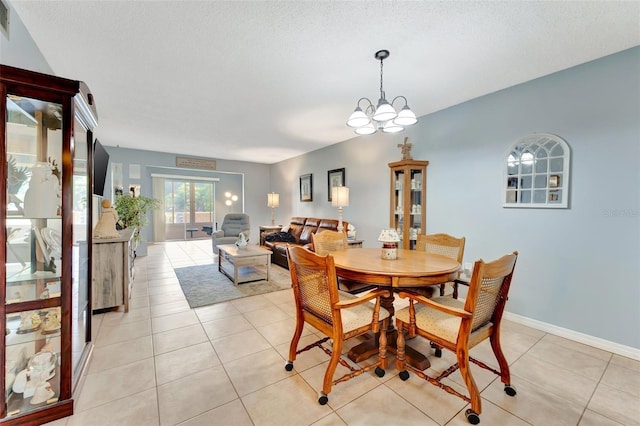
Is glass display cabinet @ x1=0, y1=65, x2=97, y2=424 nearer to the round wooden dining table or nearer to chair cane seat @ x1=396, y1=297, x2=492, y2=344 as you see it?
the round wooden dining table

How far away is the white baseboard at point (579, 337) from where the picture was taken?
7.06ft

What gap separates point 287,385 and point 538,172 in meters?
3.02

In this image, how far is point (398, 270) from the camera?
1.78 meters

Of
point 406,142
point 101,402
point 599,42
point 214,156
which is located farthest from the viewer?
point 214,156

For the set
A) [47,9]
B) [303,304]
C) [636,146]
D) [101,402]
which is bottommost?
[101,402]

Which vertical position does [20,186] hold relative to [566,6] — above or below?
below

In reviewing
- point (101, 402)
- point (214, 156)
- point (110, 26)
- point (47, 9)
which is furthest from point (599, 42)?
point (214, 156)

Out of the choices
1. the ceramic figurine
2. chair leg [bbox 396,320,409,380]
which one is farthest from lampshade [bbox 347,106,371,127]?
the ceramic figurine

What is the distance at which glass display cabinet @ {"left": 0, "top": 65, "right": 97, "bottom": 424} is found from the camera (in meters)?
1.38

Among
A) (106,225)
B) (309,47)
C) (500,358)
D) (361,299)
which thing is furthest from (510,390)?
(106,225)

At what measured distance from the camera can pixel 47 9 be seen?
5.61 feet

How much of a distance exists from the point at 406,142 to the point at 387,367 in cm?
292

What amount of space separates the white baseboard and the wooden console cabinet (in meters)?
4.24

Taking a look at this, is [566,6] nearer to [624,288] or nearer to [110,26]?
[624,288]
